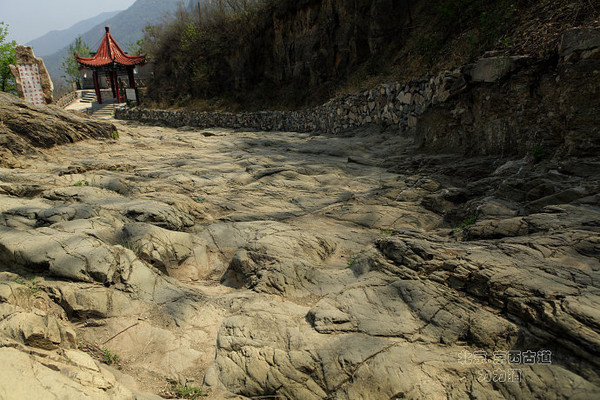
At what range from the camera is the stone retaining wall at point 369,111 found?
27.6 feet

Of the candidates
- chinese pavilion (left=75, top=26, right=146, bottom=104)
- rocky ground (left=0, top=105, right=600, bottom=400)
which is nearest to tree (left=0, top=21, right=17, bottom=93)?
chinese pavilion (left=75, top=26, right=146, bottom=104)

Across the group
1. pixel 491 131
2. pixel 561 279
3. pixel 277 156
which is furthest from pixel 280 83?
pixel 561 279

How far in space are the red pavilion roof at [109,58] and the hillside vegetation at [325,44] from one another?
1.83 meters

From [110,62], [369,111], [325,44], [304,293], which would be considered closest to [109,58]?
[110,62]

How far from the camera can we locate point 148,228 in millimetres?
4699

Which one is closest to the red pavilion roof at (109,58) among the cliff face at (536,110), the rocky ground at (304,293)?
the rocky ground at (304,293)

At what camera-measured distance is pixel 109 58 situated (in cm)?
3086

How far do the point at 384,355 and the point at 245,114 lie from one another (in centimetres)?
2088

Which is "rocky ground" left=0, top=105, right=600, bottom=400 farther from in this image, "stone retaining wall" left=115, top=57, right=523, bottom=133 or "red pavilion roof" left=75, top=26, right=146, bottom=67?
"red pavilion roof" left=75, top=26, right=146, bottom=67

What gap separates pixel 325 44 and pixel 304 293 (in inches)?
707

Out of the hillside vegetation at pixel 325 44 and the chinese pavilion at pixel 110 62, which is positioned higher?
the chinese pavilion at pixel 110 62

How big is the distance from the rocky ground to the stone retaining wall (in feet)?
9.65

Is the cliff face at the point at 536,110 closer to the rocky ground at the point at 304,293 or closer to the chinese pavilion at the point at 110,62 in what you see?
the rocky ground at the point at 304,293

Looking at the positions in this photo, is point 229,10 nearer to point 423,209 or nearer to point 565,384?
point 423,209
